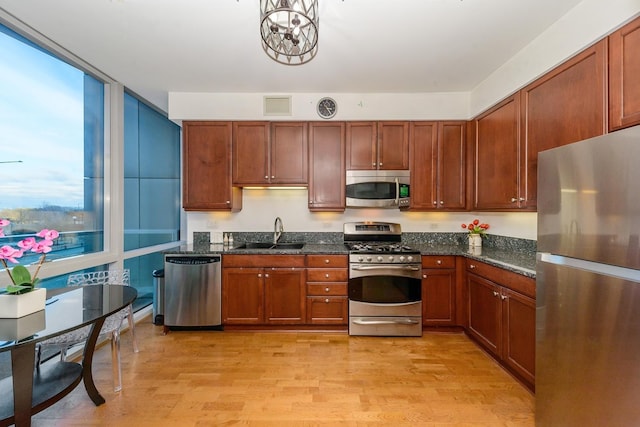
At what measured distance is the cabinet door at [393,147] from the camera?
3449 millimetres

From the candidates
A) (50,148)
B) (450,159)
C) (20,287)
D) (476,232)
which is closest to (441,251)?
(476,232)

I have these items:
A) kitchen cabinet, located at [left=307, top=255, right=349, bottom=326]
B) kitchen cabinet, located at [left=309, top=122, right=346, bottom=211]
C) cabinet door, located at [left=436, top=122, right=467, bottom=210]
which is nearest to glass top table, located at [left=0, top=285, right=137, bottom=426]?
kitchen cabinet, located at [left=307, top=255, right=349, bottom=326]

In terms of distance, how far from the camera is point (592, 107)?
1.82m

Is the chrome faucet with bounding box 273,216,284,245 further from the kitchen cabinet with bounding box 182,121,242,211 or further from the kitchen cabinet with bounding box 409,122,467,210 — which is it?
the kitchen cabinet with bounding box 409,122,467,210

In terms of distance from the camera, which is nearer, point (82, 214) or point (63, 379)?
point (63, 379)

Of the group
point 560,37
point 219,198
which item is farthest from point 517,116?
point 219,198

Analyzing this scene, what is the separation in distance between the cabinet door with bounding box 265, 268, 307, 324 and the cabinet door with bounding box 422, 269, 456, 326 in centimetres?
130

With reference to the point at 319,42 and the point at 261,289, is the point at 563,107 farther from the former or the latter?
the point at 261,289

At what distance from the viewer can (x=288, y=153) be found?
346 centimetres

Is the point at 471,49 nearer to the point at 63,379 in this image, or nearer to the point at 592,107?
the point at 592,107

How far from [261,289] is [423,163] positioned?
2.33m

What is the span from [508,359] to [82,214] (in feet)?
13.1

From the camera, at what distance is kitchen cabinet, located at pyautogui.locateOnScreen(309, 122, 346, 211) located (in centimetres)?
345

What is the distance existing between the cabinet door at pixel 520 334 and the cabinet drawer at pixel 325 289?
4.84 feet
